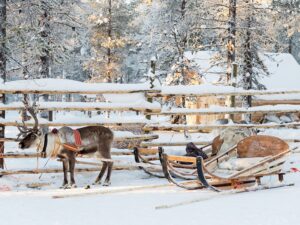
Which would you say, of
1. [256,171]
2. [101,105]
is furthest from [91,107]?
[256,171]

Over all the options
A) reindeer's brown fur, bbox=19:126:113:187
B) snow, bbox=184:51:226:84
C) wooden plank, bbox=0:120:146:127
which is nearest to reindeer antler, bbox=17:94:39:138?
reindeer's brown fur, bbox=19:126:113:187

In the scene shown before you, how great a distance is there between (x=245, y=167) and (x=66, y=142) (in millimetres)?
3149

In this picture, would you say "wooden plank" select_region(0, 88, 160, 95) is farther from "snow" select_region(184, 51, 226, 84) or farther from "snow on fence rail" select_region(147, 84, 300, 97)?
"snow" select_region(184, 51, 226, 84)

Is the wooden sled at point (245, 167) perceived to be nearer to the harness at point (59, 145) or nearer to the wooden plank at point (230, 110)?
the harness at point (59, 145)

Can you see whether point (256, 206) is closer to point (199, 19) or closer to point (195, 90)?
point (195, 90)

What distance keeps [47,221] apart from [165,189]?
2505mm

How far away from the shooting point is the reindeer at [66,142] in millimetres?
7797

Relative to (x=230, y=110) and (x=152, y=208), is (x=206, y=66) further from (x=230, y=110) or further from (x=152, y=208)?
(x=152, y=208)

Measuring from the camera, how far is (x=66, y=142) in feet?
26.2

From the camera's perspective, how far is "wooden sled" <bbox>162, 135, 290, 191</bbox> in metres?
6.62

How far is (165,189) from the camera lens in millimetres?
7148

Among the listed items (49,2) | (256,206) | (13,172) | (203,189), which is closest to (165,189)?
(203,189)

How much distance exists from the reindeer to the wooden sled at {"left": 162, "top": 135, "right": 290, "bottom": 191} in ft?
4.99

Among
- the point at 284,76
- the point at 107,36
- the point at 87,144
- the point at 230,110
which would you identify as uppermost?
the point at 107,36
